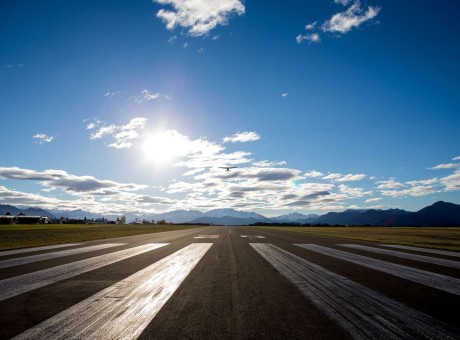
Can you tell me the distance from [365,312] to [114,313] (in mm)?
4034

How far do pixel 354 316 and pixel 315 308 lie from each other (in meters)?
0.67

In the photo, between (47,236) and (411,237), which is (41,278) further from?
(411,237)

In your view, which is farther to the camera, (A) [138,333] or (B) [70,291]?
(B) [70,291]

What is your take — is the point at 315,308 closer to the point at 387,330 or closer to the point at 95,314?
the point at 387,330

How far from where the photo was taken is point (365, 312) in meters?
4.94

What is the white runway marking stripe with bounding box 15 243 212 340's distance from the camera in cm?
396

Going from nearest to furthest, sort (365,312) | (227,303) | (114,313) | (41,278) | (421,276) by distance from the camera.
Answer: (114,313), (365,312), (227,303), (41,278), (421,276)

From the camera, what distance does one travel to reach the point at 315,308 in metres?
5.18

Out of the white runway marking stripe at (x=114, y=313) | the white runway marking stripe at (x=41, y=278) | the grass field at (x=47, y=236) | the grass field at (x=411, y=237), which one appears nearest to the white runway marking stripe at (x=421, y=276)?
the white runway marking stripe at (x=114, y=313)

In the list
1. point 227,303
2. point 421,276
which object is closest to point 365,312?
point 227,303

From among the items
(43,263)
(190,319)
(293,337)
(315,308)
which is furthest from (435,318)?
(43,263)

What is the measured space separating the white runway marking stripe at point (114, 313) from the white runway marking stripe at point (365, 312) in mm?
2885

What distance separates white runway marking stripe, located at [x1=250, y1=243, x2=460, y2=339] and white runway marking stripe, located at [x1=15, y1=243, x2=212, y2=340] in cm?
289

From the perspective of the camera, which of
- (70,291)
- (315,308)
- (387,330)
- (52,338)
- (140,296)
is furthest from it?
(70,291)
